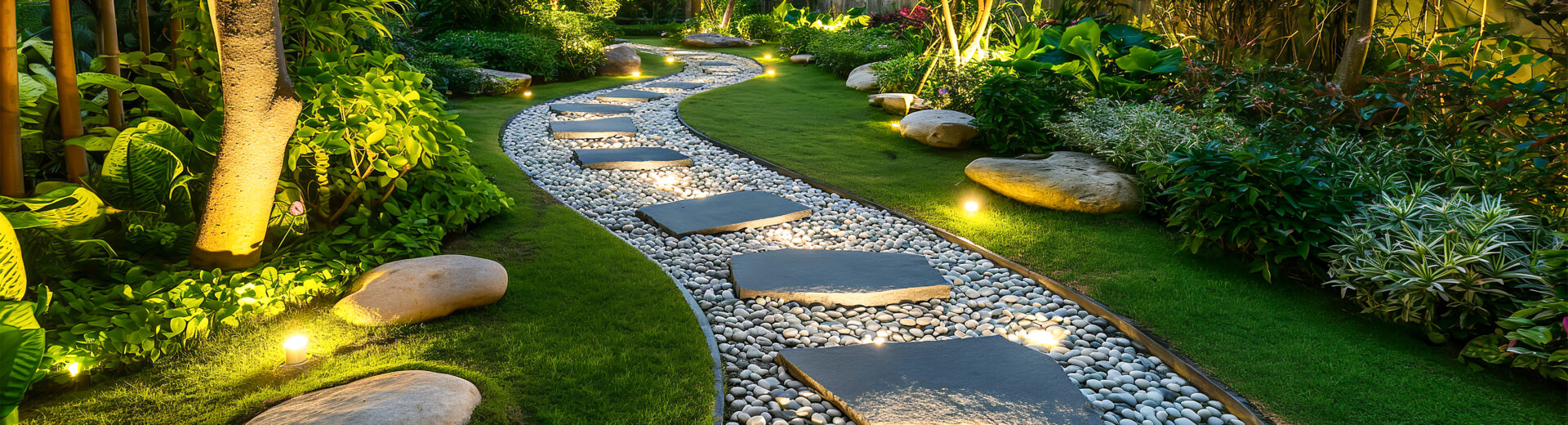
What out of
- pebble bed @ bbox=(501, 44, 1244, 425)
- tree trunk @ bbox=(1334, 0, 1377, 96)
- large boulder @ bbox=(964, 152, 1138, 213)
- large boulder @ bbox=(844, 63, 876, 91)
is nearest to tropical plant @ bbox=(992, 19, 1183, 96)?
tree trunk @ bbox=(1334, 0, 1377, 96)

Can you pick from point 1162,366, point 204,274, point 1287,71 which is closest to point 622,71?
point 1287,71

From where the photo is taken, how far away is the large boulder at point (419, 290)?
2723 mm

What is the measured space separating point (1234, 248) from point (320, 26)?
3997 mm

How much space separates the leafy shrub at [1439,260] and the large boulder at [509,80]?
25.6 ft

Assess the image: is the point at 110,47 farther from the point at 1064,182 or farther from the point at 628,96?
the point at 628,96

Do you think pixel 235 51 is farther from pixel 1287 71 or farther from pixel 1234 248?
pixel 1287 71

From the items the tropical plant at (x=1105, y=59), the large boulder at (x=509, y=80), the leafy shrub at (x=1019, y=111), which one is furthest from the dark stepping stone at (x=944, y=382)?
the large boulder at (x=509, y=80)

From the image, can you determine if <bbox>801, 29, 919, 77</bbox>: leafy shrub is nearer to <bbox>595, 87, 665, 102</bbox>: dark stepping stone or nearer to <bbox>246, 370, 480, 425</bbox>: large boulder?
<bbox>595, 87, 665, 102</bbox>: dark stepping stone

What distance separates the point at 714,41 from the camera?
1727cm

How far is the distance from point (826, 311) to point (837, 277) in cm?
27

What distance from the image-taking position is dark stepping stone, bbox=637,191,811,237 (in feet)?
13.4

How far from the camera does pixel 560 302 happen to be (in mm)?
2990

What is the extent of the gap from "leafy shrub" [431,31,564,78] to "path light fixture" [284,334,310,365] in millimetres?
7928

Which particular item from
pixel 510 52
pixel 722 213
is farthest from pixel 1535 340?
pixel 510 52
